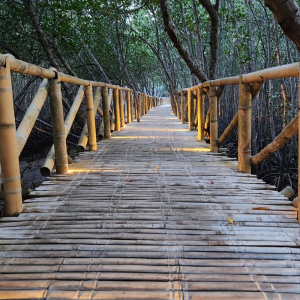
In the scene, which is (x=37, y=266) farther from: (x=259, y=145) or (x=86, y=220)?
(x=259, y=145)

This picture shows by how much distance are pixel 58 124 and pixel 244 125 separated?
1423 millimetres

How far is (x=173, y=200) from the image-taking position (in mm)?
2156

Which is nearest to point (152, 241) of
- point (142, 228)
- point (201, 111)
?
point (142, 228)

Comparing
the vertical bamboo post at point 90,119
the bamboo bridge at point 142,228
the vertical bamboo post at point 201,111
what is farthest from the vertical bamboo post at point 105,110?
the bamboo bridge at point 142,228

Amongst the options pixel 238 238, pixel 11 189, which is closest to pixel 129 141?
pixel 11 189

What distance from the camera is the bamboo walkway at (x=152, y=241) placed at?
1.28 meters

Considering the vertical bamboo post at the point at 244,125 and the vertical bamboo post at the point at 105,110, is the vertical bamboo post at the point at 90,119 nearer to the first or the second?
the vertical bamboo post at the point at 105,110

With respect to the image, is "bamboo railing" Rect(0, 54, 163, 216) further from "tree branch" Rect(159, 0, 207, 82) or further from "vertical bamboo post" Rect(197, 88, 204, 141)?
"vertical bamboo post" Rect(197, 88, 204, 141)

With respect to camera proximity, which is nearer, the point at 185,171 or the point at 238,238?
the point at 238,238

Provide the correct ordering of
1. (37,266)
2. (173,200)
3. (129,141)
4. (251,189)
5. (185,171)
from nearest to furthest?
(37,266), (173,200), (251,189), (185,171), (129,141)

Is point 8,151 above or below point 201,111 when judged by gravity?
below

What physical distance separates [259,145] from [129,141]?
9.03 feet

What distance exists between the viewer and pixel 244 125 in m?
2.78

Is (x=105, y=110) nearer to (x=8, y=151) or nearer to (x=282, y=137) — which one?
(x=282, y=137)
